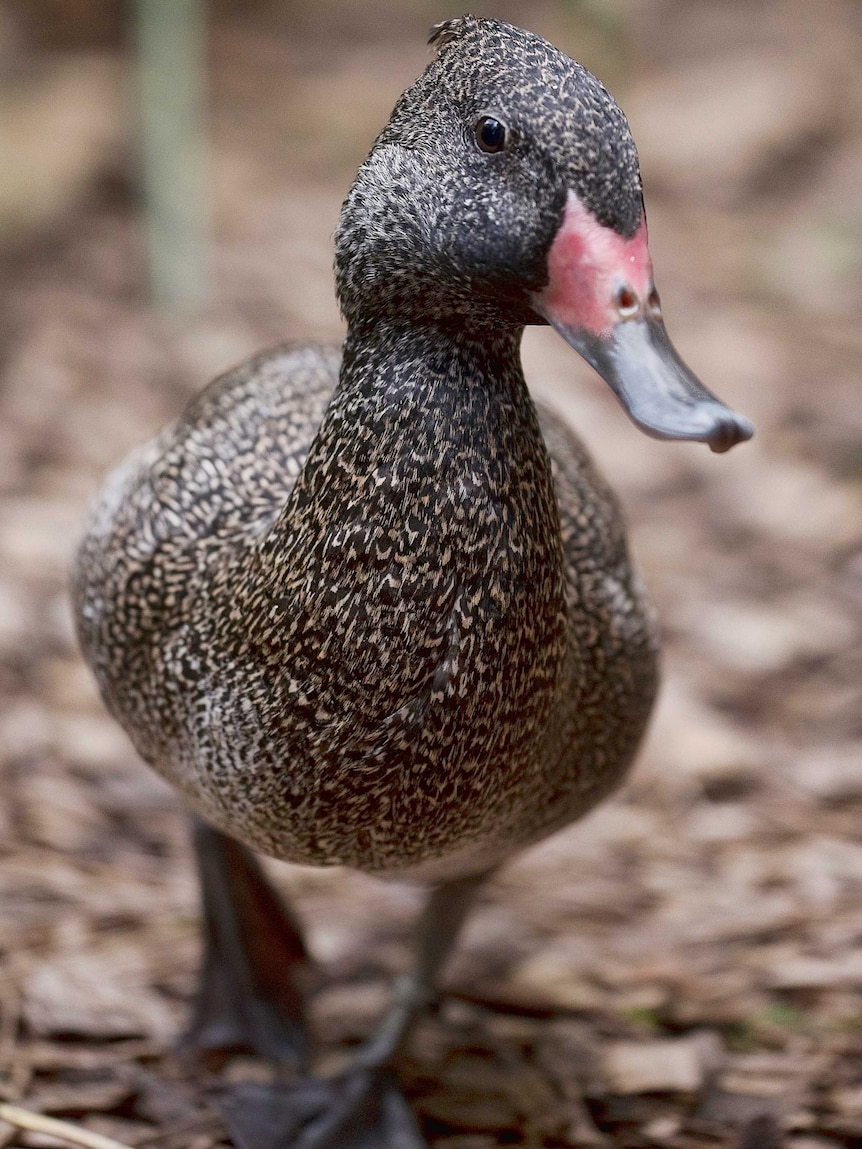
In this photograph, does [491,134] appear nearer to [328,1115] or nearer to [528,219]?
[528,219]

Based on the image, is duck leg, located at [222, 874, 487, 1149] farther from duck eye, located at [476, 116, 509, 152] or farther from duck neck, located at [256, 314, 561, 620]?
duck eye, located at [476, 116, 509, 152]

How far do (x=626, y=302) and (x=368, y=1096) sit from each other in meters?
1.60

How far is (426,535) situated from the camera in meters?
1.88

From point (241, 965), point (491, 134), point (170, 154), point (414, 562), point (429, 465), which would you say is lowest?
point (241, 965)

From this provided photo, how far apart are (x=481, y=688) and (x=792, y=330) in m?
3.98

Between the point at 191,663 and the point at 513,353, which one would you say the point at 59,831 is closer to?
the point at 191,663

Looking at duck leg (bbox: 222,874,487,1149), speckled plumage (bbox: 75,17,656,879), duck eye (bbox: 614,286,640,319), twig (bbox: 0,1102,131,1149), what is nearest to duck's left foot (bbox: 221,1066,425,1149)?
duck leg (bbox: 222,874,487,1149)

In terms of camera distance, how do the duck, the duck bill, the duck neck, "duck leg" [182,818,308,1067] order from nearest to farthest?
the duck bill
the duck
the duck neck
"duck leg" [182,818,308,1067]

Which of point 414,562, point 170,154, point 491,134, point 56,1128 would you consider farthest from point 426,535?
point 170,154

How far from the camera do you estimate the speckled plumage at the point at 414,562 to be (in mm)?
1747

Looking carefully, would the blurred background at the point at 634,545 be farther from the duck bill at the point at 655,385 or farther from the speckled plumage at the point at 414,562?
the duck bill at the point at 655,385

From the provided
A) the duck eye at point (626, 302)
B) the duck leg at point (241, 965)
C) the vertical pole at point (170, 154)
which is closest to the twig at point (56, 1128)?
the duck leg at point (241, 965)

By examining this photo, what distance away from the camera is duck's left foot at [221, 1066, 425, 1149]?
101 inches

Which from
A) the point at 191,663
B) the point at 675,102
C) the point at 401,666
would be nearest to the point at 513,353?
the point at 401,666
